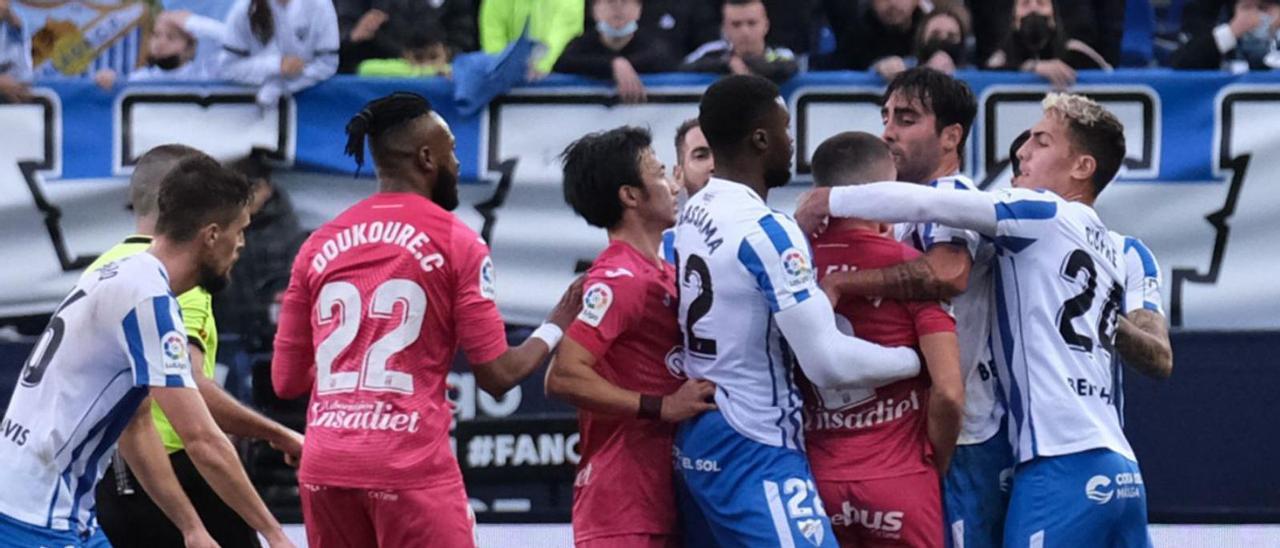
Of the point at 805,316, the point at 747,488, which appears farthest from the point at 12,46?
the point at 805,316

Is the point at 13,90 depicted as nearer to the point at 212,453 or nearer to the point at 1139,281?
the point at 212,453

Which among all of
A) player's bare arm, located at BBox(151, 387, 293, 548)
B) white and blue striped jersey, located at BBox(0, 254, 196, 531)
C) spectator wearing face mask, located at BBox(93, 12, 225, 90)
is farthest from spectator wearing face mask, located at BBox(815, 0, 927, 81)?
white and blue striped jersey, located at BBox(0, 254, 196, 531)

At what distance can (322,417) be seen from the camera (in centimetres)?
573

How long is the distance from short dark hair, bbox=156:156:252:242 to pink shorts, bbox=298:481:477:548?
2.72 feet

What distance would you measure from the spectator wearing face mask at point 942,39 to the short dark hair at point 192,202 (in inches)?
206

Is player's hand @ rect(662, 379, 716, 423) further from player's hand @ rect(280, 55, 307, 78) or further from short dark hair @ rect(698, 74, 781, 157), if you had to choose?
player's hand @ rect(280, 55, 307, 78)

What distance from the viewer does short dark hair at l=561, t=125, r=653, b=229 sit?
596cm

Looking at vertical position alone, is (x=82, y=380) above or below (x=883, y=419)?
above

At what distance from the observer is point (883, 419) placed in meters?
5.72

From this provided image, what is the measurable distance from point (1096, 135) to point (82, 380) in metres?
3.14

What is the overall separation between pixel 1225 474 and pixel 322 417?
515 centimetres

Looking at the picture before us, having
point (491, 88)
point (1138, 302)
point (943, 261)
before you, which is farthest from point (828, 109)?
point (943, 261)

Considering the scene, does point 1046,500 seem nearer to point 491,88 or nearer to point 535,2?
point 491,88

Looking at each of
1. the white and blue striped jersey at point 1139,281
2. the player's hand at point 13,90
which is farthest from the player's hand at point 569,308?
the player's hand at point 13,90
